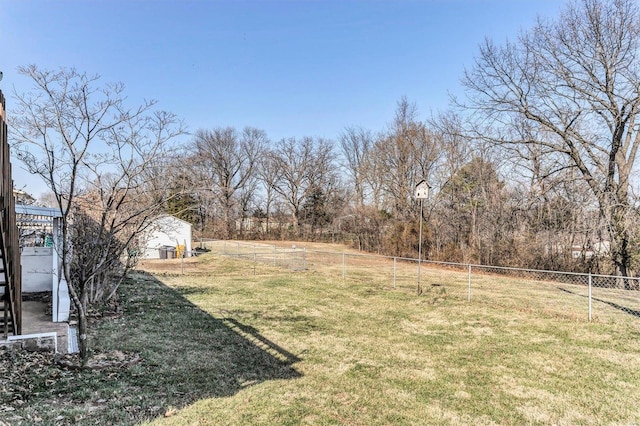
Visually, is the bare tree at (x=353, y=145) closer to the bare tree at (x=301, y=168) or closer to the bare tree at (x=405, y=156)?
the bare tree at (x=301, y=168)

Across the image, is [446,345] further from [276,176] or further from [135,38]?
[276,176]

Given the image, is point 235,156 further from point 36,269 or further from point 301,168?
point 36,269

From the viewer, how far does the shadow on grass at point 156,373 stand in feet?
11.1

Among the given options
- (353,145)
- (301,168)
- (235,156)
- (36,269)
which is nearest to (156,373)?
(36,269)

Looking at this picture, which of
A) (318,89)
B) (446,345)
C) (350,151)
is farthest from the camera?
(350,151)

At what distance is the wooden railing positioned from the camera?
2.91 metres

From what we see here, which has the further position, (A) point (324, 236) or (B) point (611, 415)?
(A) point (324, 236)

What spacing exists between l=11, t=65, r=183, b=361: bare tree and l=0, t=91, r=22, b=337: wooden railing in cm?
50

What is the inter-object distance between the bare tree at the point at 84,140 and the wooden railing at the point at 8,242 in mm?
505

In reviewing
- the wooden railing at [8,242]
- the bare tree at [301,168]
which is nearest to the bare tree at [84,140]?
the wooden railing at [8,242]

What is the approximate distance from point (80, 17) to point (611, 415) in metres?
11.3

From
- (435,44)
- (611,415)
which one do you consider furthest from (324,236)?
(611,415)

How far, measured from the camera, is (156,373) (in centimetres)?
440

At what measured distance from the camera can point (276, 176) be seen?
39188 mm
